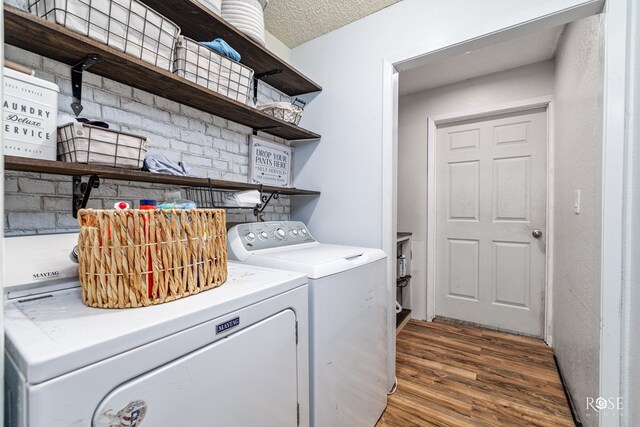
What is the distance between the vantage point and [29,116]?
89cm

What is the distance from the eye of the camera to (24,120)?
0.88 metres

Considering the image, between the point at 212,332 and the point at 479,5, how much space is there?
200 cm

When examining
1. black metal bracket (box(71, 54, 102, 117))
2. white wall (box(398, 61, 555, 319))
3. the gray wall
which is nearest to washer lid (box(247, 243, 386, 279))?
black metal bracket (box(71, 54, 102, 117))

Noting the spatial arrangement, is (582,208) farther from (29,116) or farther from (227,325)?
(29,116)

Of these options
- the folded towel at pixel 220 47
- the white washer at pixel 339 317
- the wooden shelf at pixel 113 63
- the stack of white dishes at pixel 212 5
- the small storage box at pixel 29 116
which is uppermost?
the stack of white dishes at pixel 212 5

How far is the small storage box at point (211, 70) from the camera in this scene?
1240mm

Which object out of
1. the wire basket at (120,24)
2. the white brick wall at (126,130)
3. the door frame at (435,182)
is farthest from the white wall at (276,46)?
the door frame at (435,182)

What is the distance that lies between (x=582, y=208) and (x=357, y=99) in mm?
1460

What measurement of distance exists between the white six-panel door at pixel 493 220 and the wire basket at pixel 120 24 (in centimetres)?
267

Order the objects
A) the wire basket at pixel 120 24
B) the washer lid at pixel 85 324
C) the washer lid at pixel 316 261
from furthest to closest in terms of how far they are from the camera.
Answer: the washer lid at pixel 316 261 < the wire basket at pixel 120 24 < the washer lid at pixel 85 324

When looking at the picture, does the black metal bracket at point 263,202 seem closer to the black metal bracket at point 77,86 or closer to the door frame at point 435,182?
the black metal bracket at point 77,86

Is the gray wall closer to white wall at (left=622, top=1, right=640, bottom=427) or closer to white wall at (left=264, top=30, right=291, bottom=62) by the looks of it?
white wall at (left=622, top=1, right=640, bottom=427)

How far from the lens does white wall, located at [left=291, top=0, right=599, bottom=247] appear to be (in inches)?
63.8

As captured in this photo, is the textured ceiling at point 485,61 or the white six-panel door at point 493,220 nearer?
the textured ceiling at point 485,61
